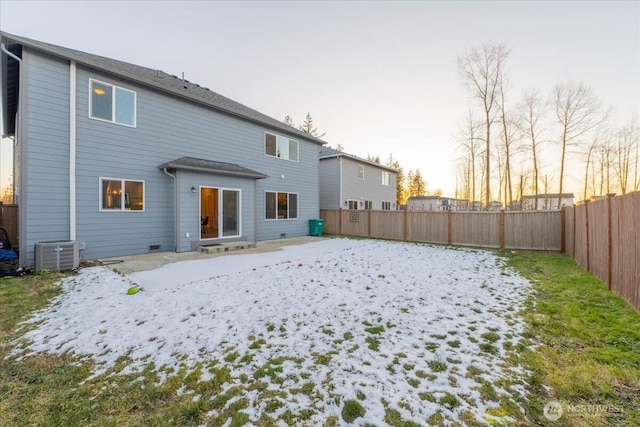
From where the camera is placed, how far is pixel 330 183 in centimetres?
1853

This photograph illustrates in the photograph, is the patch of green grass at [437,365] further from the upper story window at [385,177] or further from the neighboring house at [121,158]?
the upper story window at [385,177]

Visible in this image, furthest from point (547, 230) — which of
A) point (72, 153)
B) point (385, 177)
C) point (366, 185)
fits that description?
point (72, 153)

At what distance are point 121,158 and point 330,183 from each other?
40.6 feet

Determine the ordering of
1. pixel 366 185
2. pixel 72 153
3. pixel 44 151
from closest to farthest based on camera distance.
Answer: pixel 44 151 → pixel 72 153 → pixel 366 185

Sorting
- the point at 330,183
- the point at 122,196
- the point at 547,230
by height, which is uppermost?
the point at 330,183

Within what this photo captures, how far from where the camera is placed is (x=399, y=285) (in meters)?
5.32

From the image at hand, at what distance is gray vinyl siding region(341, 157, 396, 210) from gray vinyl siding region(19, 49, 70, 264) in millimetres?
13955

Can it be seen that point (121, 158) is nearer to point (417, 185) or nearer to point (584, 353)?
point (584, 353)

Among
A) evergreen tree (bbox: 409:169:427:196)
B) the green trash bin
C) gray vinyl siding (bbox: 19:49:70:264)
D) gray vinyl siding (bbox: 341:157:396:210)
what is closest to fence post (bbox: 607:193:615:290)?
the green trash bin

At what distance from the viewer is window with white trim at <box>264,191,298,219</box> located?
492 inches

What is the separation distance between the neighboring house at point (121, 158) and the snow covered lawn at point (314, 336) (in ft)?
6.89

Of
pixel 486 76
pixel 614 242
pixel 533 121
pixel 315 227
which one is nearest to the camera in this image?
pixel 614 242

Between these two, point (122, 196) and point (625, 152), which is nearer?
point (122, 196)

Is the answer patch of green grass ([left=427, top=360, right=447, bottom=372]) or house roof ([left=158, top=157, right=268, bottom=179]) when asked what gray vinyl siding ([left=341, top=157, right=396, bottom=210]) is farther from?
patch of green grass ([left=427, top=360, right=447, bottom=372])
